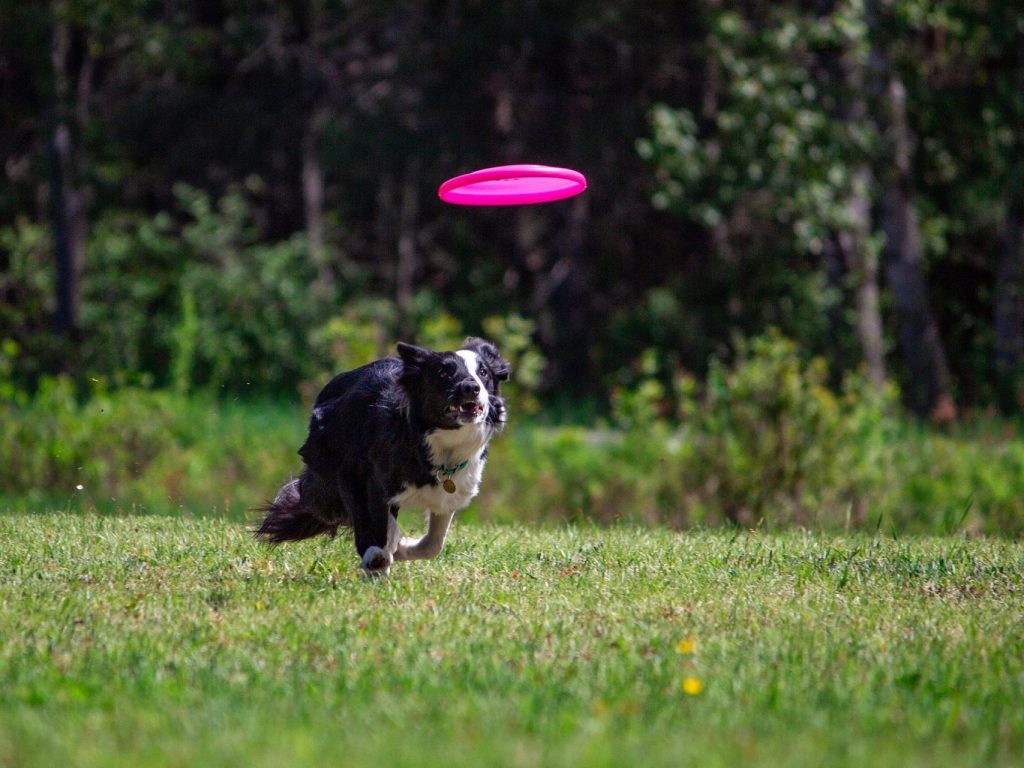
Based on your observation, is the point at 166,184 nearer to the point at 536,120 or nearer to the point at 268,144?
the point at 268,144

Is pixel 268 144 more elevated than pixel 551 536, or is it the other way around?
pixel 268 144

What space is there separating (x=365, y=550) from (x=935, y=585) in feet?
9.03

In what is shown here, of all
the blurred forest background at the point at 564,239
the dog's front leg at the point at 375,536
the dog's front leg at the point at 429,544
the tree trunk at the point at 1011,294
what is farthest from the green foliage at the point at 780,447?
the tree trunk at the point at 1011,294

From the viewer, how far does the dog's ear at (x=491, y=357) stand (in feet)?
23.3

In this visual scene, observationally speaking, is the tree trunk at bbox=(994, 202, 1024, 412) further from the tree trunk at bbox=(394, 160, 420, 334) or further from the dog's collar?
the dog's collar

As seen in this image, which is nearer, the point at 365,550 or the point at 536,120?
the point at 365,550

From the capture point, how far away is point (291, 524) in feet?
24.9

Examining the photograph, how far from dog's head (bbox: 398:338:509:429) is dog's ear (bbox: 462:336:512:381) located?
0.20ft

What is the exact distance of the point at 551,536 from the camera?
8.45 m

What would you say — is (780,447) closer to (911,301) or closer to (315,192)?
(911,301)

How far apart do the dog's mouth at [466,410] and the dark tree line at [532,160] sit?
Answer: 931cm

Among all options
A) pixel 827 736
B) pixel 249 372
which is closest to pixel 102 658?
pixel 827 736

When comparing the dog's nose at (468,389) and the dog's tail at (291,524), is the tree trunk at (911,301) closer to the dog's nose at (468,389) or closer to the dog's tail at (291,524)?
the dog's tail at (291,524)

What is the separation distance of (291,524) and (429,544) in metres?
0.86
